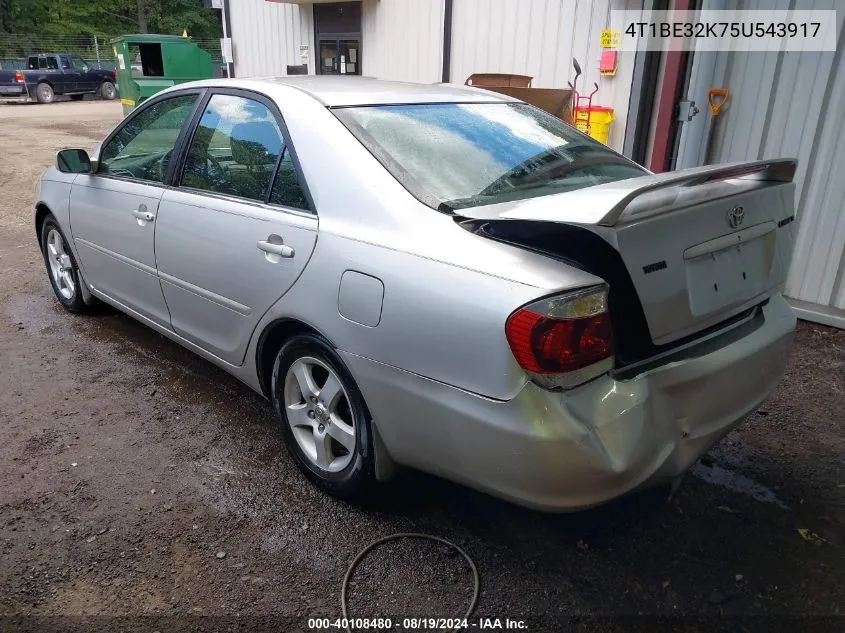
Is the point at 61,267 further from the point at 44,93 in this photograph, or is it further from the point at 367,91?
the point at 44,93

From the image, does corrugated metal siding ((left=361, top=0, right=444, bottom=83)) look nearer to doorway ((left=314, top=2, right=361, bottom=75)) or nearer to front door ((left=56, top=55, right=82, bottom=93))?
doorway ((left=314, top=2, right=361, bottom=75))

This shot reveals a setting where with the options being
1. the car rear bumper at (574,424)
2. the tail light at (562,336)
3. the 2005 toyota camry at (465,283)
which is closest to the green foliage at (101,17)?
the 2005 toyota camry at (465,283)

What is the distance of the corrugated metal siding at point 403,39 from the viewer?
8094 mm

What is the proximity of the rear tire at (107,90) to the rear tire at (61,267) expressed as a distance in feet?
87.0

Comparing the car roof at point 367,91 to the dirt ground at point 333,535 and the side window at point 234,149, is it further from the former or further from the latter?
the dirt ground at point 333,535

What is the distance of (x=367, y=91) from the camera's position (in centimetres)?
285

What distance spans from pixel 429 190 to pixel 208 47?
42.1m

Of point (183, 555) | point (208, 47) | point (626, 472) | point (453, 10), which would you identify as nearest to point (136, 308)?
point (183, 555)

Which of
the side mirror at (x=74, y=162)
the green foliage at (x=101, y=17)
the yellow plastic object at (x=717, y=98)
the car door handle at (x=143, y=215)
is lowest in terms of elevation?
the car door handle at (x=143, y=215)

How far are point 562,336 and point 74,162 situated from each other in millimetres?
3252

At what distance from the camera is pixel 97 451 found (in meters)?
3.00

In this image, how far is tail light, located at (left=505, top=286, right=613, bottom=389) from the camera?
1.79 meters

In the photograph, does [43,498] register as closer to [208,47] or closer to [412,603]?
[412,603]

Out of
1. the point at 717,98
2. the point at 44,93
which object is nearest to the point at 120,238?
the point at 717,98
